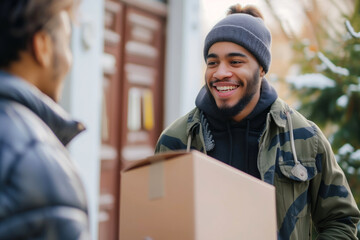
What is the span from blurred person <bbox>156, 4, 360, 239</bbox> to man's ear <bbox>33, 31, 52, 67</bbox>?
105cm

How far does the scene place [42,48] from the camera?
1.22m

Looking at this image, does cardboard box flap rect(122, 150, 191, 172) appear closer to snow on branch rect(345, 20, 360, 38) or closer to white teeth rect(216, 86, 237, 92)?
white teeth rect(216, 86, 237, 92)

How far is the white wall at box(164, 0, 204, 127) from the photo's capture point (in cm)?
554

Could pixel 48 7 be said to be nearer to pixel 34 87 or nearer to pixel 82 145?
pixel 34 87

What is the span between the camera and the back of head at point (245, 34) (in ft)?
7.30

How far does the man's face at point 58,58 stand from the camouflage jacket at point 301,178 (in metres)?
0.99

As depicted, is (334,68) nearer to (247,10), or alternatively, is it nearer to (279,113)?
(247,10)

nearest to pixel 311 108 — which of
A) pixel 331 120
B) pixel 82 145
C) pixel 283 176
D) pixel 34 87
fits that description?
pixel 331 120

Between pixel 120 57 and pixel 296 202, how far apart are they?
3261 mm

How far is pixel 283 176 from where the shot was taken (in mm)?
2104

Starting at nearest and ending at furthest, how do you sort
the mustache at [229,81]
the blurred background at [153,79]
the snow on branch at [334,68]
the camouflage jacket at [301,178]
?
1. the camouflage jacket at [301,178]
2. the mustache at [229,81]
3. the snow on branch at [334,68]
4. the blurred background at [153,79]

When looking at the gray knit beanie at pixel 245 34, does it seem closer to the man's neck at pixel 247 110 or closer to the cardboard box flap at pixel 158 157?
the man's neck at pixel 247 110

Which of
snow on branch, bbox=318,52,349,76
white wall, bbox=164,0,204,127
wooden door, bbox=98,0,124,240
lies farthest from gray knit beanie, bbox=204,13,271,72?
white wall, bbox=164,0,204,127

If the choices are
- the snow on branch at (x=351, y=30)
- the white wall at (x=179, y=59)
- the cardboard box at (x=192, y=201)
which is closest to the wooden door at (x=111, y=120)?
the white wall at (x=179, y=59)
